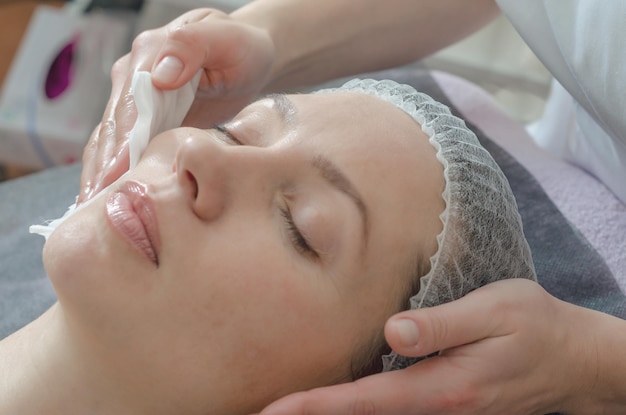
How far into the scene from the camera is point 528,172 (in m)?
1.40

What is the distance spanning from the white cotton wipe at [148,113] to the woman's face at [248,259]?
7 centimetres

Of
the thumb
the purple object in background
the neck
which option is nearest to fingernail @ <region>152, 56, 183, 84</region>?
the neck

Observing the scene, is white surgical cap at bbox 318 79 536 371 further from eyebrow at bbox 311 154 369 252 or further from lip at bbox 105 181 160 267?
lip at bbox 105 181 160 267

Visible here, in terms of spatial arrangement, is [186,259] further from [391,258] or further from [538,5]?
[538,5]

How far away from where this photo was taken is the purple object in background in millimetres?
2270

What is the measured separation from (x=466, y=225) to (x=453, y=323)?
0.15 metres

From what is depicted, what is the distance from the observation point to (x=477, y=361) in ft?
2.78

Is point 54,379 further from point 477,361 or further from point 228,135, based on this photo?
point 477,361

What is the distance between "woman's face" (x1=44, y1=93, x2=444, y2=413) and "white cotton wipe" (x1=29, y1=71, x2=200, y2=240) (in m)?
0.07

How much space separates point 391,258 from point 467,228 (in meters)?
0.11

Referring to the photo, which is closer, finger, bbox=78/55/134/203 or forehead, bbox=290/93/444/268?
forehead, bbox=290/93/444/268

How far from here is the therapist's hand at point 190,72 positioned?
107cm

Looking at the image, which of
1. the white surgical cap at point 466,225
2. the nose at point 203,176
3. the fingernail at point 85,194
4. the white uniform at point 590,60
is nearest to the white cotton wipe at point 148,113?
the fingernail at point 85,194

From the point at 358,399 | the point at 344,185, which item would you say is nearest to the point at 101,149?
the point at 344,185
